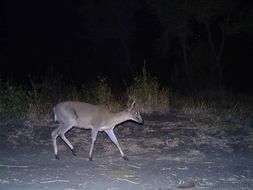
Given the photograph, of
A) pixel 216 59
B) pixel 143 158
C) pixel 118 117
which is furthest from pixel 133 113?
pixel 216 59

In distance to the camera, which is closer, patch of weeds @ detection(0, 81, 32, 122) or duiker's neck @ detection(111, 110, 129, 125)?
duiker's neck @ detection(111, 110, 129, 125)

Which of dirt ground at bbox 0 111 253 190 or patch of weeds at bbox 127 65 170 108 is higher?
patch of weeds at bbox 127 65 170 108

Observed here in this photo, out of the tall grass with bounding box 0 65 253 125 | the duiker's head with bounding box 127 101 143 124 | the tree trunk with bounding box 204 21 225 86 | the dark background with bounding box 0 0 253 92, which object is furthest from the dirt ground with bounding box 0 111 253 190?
the dark background with bounding box 0 0 253 92

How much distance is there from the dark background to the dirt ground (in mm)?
14563

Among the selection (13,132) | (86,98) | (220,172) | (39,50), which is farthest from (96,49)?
(220,172)

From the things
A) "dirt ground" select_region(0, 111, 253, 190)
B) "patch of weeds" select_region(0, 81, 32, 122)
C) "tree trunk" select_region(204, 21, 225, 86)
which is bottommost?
"dirt ground" select_region(0, 111, 253, 190)

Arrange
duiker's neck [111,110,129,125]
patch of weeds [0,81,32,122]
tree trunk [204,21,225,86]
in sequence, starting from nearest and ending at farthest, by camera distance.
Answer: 1. duiker's neck [111,110,129,125]
2. patch of weeds [0,81,32,122]
3. tree trunk [204,21,225,86]

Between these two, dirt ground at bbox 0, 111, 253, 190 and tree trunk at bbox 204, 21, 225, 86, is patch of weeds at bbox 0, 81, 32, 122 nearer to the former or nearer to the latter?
dirt ground at bbox 0, 111, 253, 190

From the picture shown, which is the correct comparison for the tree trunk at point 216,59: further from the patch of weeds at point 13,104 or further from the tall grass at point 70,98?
the patch of weeds at point 13,104

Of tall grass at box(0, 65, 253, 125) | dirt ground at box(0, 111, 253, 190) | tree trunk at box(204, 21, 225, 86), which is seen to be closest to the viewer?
dirt ground at box(0, 111, 253, 190)

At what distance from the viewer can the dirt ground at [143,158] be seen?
32.7 feet

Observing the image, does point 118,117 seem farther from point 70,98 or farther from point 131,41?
point 131,41

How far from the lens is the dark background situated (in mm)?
30297

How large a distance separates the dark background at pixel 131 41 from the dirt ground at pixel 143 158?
14.6 meters
